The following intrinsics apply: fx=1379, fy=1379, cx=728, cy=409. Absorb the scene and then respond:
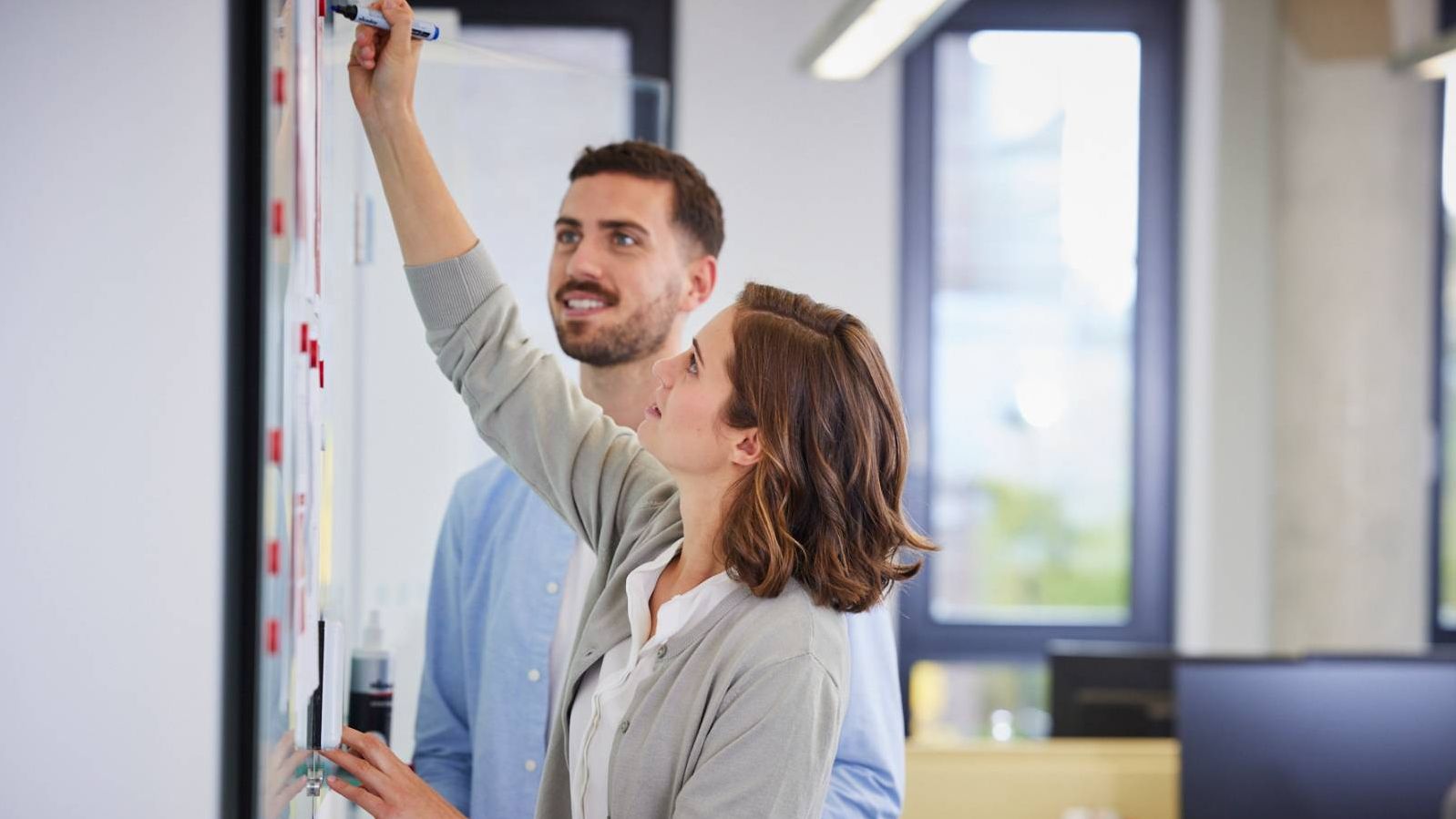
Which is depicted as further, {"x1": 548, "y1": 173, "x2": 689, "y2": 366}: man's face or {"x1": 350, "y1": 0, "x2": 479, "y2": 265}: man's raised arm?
{"x1": 548, "y1": 173, "x2": 689, "y2": 366}: man's face

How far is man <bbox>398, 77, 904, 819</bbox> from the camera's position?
1.45 meters

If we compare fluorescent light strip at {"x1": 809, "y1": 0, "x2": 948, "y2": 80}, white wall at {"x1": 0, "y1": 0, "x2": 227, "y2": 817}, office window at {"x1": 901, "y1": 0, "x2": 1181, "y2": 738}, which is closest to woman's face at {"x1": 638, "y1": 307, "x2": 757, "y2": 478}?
white wall at {"x1": 0, "y1": 0, "x2": 227, "y2": 817}

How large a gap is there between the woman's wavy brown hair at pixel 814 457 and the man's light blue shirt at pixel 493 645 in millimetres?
190

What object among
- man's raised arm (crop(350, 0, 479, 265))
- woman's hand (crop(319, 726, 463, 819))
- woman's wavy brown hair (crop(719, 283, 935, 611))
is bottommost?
woman's hand (crop(319, 726, 463, 819))

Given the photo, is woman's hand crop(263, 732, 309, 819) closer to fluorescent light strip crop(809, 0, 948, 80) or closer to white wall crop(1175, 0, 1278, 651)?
fluorescent light strip crop(809, 0, 948, 80)

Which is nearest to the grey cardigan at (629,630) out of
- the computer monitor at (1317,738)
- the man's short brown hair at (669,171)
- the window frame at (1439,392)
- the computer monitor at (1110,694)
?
the man's short brown hair at (669,171)

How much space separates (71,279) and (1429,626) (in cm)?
432

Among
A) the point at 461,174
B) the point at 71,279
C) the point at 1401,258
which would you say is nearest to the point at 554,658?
the point at 461,174

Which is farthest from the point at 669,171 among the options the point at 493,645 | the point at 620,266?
the point at 493,645

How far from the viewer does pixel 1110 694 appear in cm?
236

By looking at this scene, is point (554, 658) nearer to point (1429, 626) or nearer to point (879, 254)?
point (879, 254)

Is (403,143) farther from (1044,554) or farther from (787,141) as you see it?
(1044,554)

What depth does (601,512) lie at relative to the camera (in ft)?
4.66

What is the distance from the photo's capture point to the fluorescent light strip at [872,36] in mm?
2686
